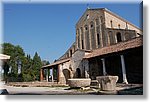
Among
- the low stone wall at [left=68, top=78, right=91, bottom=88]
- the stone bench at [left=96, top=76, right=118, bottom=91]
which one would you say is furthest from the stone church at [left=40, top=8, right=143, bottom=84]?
the low stone wall at [left=68, top=78, right=91, bottom=88]

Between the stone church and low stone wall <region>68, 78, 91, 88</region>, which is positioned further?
the stone church

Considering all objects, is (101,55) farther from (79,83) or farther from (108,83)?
(108,83)

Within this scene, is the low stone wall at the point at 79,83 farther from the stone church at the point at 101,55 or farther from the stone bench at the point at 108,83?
the stone bench at the point at 108,83

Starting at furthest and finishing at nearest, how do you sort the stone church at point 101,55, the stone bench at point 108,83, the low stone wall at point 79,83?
the stone church at point 101,55 → the low stone wall at point 79,83 → the stone bench at point 108,83

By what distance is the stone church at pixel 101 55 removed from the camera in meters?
9.78

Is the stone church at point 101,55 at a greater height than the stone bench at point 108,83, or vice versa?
the stone church at point 101,55

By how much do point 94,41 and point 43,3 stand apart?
10.2 m

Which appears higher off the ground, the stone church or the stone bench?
the stone church

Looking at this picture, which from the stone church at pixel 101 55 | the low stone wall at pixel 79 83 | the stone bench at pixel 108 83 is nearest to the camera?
the stone bench at pixel 108 83

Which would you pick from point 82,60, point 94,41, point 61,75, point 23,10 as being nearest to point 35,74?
point 61,75

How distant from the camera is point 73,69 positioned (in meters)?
12.6

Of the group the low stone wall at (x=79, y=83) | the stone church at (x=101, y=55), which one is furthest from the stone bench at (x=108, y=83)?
the low stone wall at (x=79, y=83)

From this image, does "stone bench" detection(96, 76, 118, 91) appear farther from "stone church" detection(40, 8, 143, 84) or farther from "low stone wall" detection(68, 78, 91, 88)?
"low stone wall" detection(68, 78, 91, 88)

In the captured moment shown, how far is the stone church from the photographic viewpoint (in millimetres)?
9781
